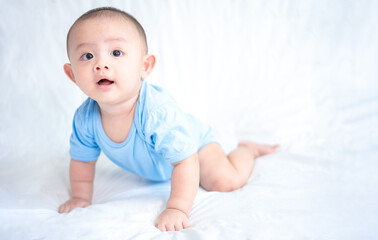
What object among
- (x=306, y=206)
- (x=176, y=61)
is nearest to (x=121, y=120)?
(x=306, y=206)

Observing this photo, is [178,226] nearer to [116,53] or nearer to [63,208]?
[63,208]

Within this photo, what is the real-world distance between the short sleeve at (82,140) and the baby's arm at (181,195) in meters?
0.33

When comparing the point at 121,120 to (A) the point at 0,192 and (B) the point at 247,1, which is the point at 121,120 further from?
(B) the point at 247,1

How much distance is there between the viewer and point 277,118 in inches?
71.1

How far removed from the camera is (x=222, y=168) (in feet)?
4.20

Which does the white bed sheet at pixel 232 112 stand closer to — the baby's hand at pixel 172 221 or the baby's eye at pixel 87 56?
the baby's hand at pixel 172 221

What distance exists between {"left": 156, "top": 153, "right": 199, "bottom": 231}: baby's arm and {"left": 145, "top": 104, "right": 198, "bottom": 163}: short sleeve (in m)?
0.03

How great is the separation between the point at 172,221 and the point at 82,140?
446 mm

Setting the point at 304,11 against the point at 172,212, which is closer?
the point at 172,212

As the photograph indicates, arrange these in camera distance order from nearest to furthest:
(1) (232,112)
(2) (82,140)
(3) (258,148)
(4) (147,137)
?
1. (4) (147,137)
2. (2) (82,140)
3. (3) (258,148)
4. (1) (232,112)

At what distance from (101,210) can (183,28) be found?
114 centimetres

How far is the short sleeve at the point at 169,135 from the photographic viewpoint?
42.0 inches

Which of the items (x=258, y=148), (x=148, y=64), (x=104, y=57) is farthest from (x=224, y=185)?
(x=104, y=57)

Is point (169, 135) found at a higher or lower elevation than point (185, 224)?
higher
